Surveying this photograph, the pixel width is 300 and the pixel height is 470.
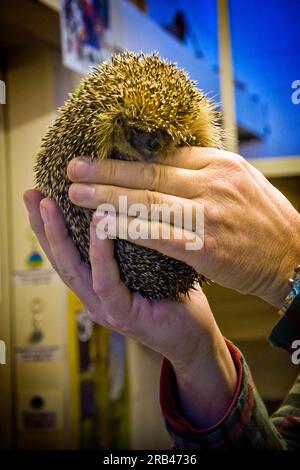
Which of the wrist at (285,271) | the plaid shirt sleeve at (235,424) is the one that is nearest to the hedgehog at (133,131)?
the wrist at (285,271)

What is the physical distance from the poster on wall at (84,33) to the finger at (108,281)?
44 cm

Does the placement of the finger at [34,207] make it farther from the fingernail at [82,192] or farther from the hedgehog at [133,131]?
the fingernail at [82,192]

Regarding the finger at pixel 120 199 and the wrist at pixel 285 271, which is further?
the wrist at pixel 285 271

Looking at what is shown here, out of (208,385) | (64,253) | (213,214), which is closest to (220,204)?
(213,214)

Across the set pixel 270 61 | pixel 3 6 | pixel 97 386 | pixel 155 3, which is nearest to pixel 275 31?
pixel 270 61

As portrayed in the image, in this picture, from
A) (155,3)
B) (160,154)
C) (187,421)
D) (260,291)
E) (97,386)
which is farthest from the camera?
(97,386)

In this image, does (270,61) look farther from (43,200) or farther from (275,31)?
(43,200)

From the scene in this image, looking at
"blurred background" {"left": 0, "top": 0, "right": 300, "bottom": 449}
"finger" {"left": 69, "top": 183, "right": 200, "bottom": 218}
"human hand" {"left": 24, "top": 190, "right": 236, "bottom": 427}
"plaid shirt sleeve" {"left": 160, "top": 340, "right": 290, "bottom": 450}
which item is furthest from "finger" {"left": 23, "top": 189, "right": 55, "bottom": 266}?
"plaid shirt sleeve" {"left": 160, "top": 340, "right": 290, "bottom": 450}

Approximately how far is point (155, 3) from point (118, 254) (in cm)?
59

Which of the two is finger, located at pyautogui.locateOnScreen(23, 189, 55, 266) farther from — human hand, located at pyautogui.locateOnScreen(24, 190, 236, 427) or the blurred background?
the blurred background

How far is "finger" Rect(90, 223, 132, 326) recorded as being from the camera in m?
0.71

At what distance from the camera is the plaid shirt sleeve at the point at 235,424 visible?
0.91 metres

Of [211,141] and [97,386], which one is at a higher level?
[211,141]

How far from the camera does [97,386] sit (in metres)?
1.28
